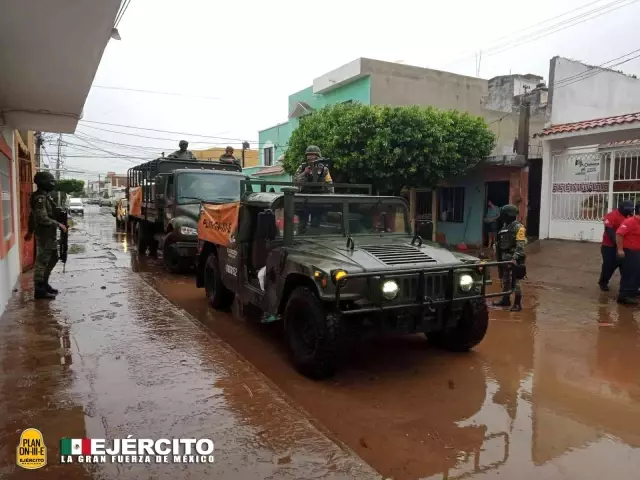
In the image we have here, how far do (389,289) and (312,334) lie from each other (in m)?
0.83

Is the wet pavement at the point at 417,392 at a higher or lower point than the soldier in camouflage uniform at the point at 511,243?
lower

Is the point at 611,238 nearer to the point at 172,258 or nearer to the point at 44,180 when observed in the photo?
the point at 172,258

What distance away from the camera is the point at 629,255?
7.68 m

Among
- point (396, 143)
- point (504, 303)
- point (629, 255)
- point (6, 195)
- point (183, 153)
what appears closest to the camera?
point (504, 303)

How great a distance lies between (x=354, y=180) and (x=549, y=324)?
7.56m

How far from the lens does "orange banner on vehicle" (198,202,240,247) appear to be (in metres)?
6.38

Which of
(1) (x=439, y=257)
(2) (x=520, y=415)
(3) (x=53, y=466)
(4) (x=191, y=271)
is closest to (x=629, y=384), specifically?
(2) (x=520, y=415)

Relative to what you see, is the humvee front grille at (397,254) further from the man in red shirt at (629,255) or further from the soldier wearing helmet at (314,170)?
the man in red shirt at (629,255)

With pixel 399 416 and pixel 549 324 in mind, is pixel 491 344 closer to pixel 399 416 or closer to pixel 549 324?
pixel 549 324

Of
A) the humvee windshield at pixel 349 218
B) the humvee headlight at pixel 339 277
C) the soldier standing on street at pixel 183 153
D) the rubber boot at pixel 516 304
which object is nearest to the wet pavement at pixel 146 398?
the humvee headlight at pixel 339 277

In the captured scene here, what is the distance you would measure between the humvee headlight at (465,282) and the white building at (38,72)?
3745mm

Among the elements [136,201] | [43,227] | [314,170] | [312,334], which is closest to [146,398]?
[312,334]

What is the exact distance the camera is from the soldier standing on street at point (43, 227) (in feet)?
22.9

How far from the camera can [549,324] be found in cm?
661
